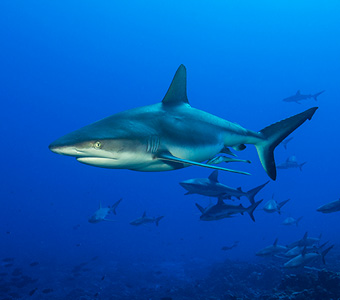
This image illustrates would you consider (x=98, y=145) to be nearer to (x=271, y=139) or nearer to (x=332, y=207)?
(x=271, y=139)

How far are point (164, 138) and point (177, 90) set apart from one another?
129 centimetres

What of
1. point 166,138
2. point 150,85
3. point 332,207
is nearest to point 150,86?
point 150,85

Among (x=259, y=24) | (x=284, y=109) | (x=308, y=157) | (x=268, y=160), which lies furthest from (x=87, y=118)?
(x=268, y=160)

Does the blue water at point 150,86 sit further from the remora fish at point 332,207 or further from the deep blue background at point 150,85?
the remora fish at point 332,207

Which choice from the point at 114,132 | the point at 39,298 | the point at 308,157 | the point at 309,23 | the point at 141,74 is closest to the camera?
the point at 114,132

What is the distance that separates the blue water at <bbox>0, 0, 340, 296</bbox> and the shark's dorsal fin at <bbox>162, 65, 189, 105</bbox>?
230ft

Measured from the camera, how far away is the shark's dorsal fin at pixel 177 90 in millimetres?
4066

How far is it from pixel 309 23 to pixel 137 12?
2416 inches

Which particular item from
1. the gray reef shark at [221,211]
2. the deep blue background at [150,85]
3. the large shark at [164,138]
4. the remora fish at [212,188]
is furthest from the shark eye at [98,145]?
the deep blue background at [150,85]

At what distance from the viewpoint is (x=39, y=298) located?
12984mm

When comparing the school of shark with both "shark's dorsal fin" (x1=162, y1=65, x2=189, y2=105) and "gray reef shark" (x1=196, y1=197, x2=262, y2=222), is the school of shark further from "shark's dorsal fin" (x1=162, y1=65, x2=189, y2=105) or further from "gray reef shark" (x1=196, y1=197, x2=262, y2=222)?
"gray reef shark" (x1=196, y1=197, x2=262, y2=222)

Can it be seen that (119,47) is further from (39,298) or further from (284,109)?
(39,298)

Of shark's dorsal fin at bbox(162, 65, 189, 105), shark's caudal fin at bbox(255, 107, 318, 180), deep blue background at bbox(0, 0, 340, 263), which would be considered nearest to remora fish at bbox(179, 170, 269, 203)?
shark's caudal fin at bbox(255, 107, 318, 180)

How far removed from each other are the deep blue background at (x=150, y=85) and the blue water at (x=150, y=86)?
49 cm
